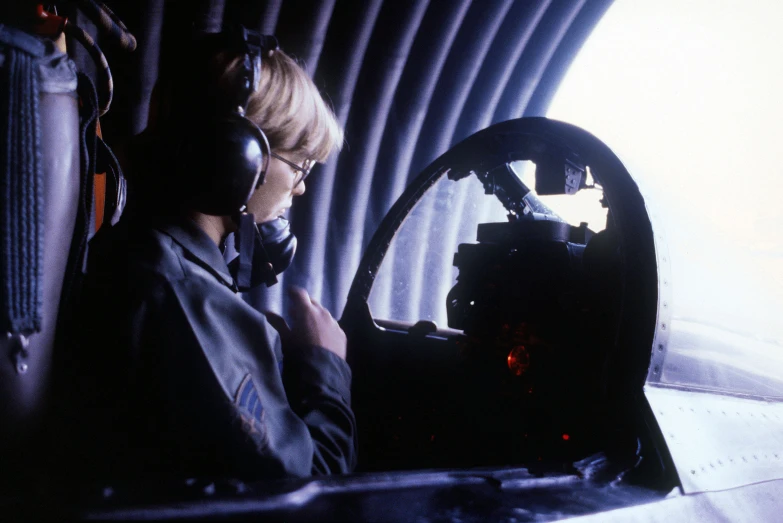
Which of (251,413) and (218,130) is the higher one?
(218,130)

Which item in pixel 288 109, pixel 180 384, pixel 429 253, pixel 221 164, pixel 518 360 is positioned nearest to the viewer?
pixel 180 384

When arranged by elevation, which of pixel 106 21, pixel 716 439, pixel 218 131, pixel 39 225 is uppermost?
pixel 106 21

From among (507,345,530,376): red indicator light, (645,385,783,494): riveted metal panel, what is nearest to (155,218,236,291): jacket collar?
(507,345,530,376): red indicator light

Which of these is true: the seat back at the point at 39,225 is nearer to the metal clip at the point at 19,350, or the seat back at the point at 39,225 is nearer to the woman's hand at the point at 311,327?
the metal clip at the point at 19,350

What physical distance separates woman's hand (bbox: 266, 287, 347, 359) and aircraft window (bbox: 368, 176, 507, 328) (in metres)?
3.53

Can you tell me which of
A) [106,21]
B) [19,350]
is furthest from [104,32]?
[19,350]

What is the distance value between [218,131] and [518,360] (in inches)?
36.9

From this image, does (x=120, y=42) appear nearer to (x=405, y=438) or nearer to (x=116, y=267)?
(x=116, y=267)

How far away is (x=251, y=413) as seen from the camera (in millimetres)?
753

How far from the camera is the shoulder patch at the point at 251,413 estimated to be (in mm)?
738

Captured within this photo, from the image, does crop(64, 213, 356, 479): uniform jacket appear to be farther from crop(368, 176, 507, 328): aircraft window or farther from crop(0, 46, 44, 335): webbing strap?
crop(368, 176, 507, 328): aircraft window

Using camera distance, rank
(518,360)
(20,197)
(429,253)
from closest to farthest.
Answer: (20,197) < (518,360) < (429,253)

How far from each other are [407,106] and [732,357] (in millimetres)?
3464

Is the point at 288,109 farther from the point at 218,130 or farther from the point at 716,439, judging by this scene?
the point at 716,439
